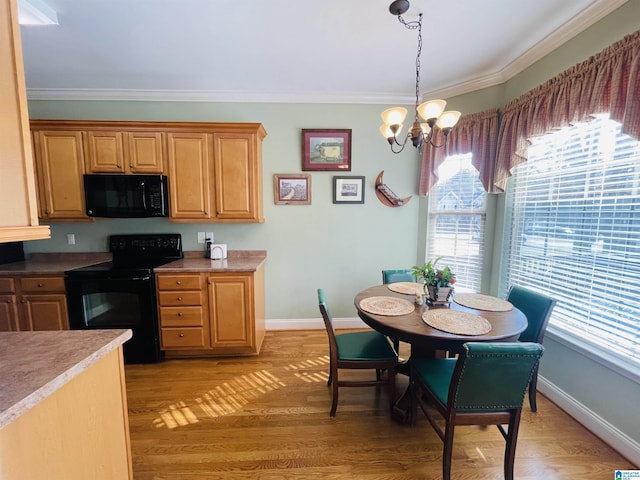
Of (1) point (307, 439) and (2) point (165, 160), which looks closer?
(1) point (307, 439)

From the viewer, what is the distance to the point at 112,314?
246cm

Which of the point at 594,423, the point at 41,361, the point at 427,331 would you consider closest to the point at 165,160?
the point at 41,361

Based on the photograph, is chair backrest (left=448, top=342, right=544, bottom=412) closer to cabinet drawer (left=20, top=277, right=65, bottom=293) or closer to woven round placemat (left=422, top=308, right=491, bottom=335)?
woven round placemat (left=422, top=308, right=491, bottom=335)

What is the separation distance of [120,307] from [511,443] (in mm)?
3116

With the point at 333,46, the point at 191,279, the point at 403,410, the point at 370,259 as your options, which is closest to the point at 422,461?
the point at 403,410

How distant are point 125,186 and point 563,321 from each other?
408 centimetres

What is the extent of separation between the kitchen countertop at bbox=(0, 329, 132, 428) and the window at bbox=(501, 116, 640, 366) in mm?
2812

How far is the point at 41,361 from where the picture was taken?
3.00ft

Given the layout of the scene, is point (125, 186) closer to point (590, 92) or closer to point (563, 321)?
point (590, 92)

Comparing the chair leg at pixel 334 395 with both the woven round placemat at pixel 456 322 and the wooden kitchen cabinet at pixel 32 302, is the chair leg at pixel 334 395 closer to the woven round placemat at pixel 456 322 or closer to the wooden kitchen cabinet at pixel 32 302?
the woven round placemat at pixel 456 322

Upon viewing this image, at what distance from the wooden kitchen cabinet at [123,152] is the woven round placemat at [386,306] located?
7.95 ft

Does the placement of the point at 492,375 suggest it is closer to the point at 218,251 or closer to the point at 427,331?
the point at 427,331

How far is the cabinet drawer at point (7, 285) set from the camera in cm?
238

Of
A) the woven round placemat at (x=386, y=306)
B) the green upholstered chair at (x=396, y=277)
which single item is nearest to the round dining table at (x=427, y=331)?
the woven round placemat at (x=386, y=306)
